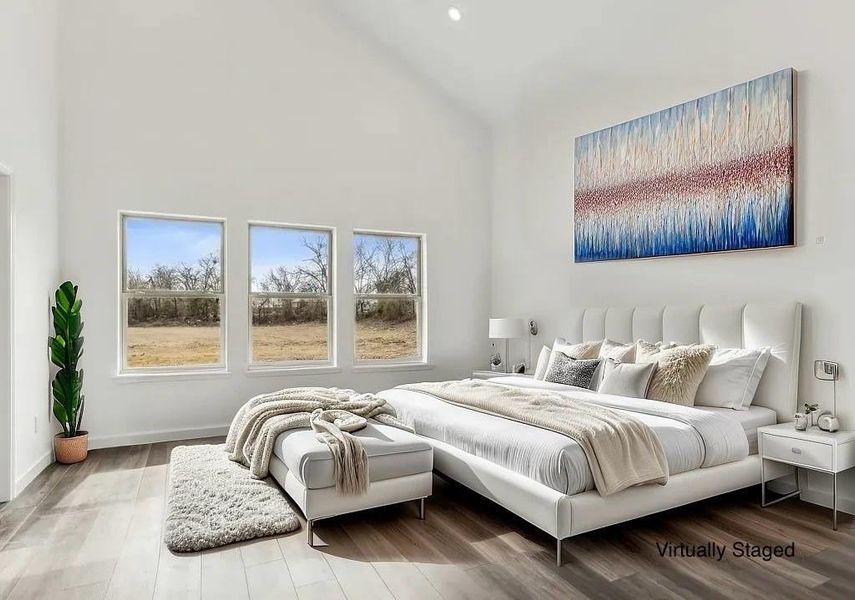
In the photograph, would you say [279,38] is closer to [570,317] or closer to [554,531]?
[570,317]

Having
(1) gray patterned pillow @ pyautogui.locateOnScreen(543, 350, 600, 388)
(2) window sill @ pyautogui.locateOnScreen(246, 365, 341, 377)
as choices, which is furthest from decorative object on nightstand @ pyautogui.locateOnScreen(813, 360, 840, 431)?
(2) window sill @ pyautogui.locateOnScreen(246, 365, 341, 377)

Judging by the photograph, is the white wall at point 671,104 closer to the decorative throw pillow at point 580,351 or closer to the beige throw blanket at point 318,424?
the decorative throw pillow at point 580,351

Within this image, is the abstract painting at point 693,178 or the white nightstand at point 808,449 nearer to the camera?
the white nightstand at point 808,449

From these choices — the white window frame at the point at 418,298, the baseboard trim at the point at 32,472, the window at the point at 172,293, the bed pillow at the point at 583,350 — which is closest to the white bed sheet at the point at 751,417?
the bed pillow at the point at 583,350

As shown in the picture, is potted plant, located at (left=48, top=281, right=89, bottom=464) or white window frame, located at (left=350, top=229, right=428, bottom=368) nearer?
potted plant, located at (left=48, top=281, right=89, bottom=464)

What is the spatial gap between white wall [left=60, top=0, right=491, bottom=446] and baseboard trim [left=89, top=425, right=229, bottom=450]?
1 cm

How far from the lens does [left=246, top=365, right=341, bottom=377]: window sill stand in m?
5.36

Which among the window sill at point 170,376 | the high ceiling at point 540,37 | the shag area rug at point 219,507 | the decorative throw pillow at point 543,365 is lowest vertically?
the shag area rug at point 219,507

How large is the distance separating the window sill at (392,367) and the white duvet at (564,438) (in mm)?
2045

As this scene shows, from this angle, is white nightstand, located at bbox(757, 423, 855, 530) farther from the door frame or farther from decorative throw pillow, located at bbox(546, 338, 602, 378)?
the door frame

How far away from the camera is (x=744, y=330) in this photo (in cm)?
384

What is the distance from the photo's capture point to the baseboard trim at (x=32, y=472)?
363 cm

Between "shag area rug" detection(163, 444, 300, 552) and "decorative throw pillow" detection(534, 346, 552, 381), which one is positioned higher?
"decorative throw pillow" detection(534, 346, 552, 381)

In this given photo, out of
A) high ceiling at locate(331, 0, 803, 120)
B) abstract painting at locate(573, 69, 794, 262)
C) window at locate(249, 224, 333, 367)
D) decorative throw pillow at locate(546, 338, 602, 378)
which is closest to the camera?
abstract painting at locate(573, 69, 794, 262)
